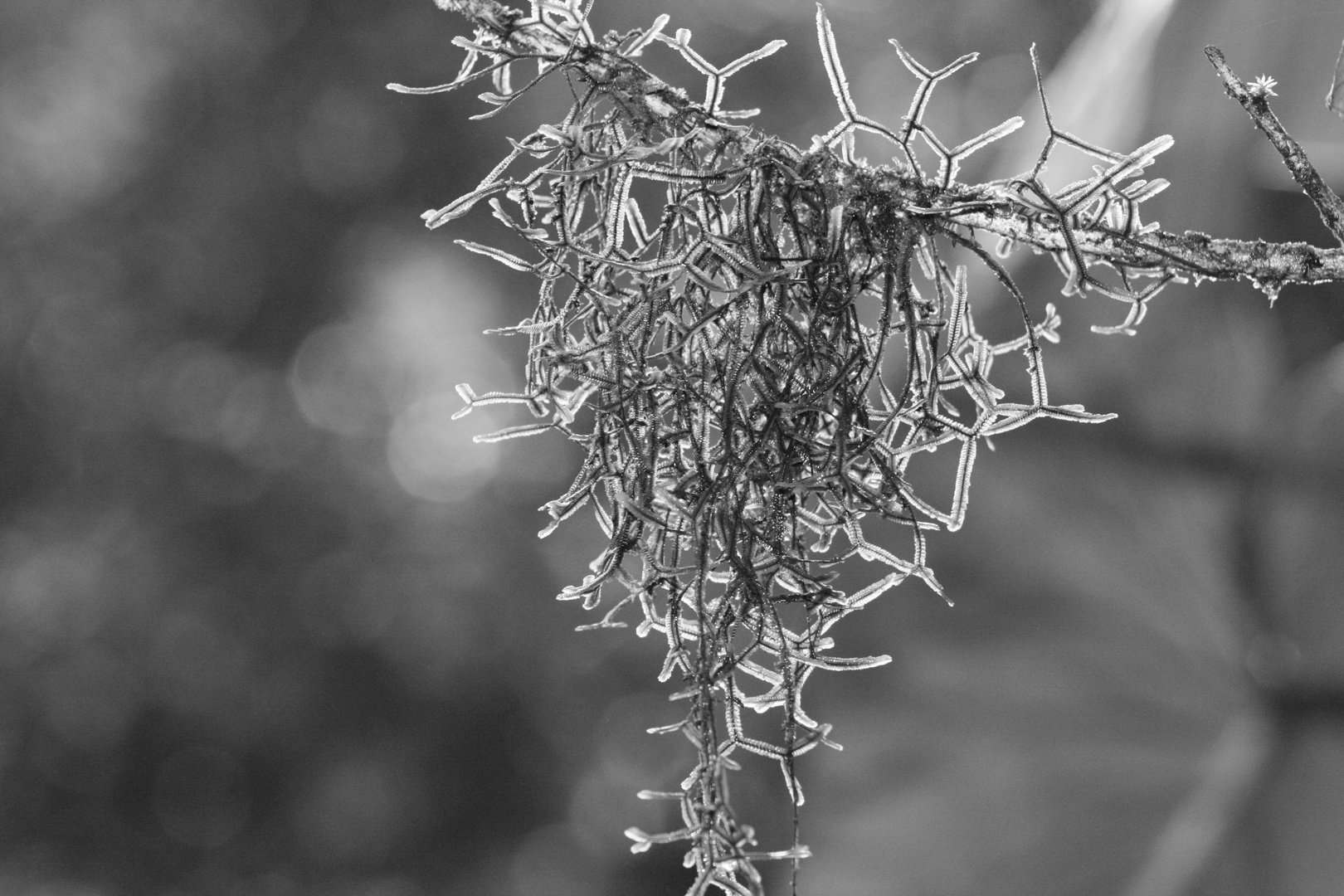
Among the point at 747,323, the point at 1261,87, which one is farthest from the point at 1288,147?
the point at 747,323

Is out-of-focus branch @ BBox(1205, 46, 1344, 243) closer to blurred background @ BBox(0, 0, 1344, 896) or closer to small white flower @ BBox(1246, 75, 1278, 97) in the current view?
small white flower @ BBox(1246, 75, 1278, 97)

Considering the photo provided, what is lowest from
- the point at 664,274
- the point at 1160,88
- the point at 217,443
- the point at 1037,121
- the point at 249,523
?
the point at 664,274

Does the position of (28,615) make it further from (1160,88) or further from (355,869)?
(1160,88)

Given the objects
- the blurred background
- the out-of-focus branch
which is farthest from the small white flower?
the blurred background

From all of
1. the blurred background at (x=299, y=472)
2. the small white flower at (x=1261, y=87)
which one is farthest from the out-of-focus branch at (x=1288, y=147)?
the blurred background at (x=299, y=472)

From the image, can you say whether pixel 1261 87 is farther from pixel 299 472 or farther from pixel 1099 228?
pixel 299 472

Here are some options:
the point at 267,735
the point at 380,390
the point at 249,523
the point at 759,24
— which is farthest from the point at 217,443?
the point at 759,24

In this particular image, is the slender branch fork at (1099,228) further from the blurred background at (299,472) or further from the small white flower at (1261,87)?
the blurred background at (299,472)
